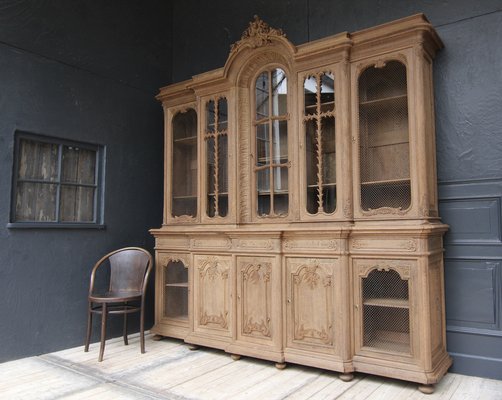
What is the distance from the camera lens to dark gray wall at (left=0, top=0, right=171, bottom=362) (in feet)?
10.8

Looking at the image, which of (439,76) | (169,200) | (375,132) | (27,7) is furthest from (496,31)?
(27,7)

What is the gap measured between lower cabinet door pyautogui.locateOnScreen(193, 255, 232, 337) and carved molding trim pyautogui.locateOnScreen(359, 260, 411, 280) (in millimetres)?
1064

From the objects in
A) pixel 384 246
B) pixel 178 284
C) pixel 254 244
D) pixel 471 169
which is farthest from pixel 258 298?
pixel 471 169

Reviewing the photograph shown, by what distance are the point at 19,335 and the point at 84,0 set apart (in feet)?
9.46

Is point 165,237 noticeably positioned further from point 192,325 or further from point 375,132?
point 375,132

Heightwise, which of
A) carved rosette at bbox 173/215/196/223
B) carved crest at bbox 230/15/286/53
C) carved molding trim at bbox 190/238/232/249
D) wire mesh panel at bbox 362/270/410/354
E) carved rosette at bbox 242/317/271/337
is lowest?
carved rosette at bbox 242/317/271/337

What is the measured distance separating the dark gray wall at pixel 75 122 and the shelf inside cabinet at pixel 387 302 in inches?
90.9

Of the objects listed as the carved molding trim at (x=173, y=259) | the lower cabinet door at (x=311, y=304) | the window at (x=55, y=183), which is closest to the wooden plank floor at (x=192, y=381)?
the lower cabinet door at (x=311, y=304)

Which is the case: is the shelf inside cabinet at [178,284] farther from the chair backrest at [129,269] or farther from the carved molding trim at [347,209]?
the carved molding trim at [347,209]

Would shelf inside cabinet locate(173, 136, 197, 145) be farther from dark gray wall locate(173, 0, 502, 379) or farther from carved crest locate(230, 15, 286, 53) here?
dark gray wall locate(173, 0, 502, 379)

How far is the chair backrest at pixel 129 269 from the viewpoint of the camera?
3.74 meters

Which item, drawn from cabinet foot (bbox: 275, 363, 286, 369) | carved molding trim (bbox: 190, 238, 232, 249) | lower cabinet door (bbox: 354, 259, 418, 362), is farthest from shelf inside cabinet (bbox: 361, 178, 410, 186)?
cabinet foot (bbox: 275, 363, 286, 369)

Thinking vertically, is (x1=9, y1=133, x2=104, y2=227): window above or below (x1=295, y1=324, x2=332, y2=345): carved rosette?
above

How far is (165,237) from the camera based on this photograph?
3.86 metres
